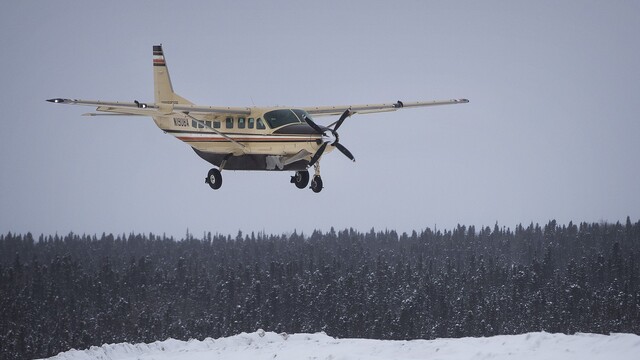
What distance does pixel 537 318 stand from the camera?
198875 millimetres

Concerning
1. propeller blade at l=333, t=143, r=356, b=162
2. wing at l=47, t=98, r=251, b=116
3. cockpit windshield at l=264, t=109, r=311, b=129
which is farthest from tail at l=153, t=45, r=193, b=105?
propeller blade at l=333, t=143, r=356, b=162

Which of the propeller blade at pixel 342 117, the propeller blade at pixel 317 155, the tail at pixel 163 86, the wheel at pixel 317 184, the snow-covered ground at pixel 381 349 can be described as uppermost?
the tail at pixel 163 86

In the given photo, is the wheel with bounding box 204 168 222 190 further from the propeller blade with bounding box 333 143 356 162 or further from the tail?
the tail

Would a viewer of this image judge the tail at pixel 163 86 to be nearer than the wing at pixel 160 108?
No

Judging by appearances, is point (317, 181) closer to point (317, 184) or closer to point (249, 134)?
point (317, 184)

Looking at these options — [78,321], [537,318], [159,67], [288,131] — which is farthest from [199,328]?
[288,131]

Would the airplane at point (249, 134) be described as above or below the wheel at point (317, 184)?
above

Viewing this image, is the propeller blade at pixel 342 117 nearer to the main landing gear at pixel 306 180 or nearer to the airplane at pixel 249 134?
the airplane at pixel 249 134

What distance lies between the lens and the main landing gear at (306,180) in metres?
41.3

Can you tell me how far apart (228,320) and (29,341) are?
44387 mm

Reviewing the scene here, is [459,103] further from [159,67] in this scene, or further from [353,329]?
[353,329]

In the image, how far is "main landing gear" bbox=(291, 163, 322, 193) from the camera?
4134 centimetres

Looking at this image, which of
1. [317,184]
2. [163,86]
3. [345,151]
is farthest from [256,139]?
[163,86]

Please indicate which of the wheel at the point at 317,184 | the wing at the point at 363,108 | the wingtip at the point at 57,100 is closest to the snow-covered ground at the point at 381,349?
the wheel at the point at 317,184
